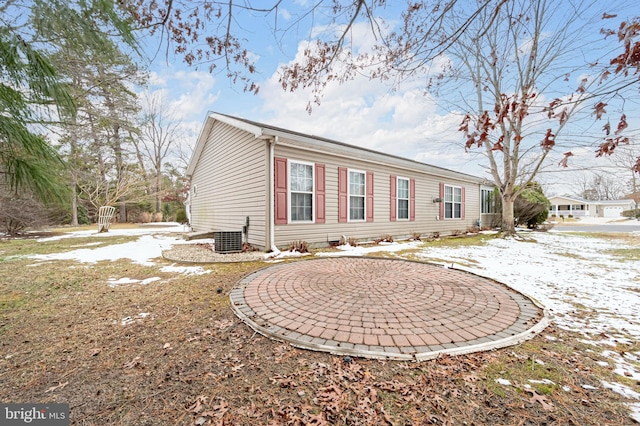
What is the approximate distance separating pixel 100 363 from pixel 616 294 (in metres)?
6.26

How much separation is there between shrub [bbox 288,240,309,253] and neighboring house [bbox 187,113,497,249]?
14 cm

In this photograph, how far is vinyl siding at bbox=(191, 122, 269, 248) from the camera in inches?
275

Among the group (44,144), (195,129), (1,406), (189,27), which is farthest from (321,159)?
(195,129)

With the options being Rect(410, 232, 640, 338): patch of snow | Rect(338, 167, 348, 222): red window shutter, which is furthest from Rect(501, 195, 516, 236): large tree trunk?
Rect(338, 167, 348, 222): red window shutter

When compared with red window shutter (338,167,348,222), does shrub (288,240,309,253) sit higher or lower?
lower

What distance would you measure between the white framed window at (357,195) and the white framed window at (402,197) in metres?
1.88

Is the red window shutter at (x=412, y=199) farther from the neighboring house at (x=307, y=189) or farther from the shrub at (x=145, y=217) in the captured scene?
the shrub at (x=145, y=217)

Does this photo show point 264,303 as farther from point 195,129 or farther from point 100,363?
point 195,129

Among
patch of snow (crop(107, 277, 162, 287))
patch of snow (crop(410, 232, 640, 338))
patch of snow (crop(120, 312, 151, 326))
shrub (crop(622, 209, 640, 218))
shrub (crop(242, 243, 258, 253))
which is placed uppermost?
shrub (crop(622, 209, 640, 218))

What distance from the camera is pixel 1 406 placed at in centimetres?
157

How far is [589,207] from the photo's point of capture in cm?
4231

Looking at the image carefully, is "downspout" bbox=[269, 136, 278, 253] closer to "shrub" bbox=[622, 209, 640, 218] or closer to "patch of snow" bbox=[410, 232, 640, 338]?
"patch of snow" bbox=[410, 232, 640, 338]

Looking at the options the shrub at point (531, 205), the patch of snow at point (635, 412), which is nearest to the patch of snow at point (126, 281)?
the patch of snow at point (635, 412)

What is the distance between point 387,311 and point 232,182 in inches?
289
